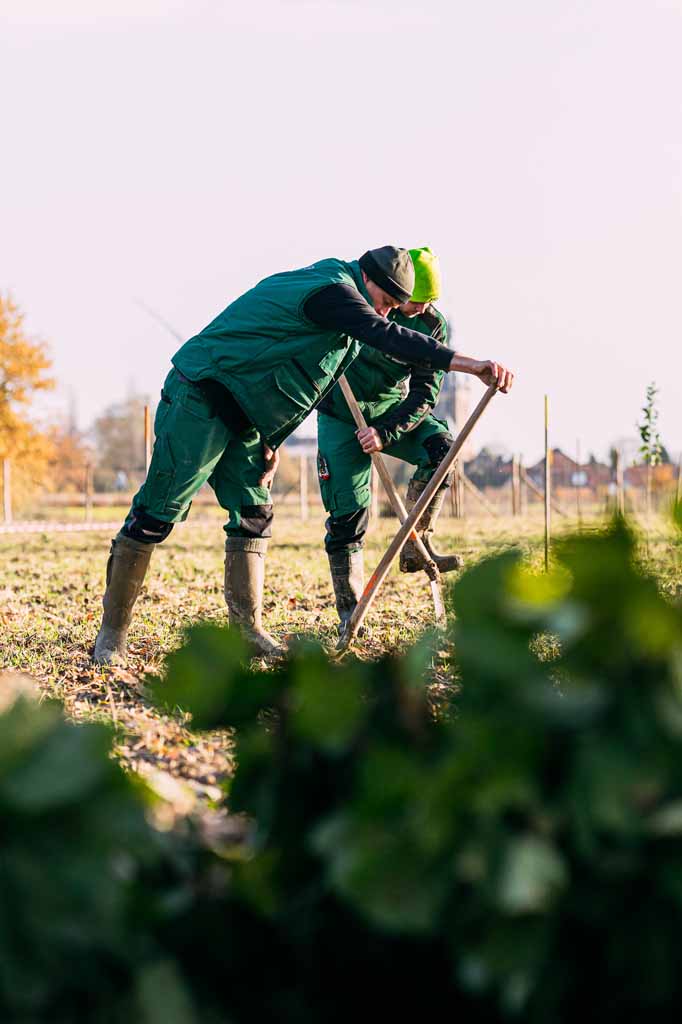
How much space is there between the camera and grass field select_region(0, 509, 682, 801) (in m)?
3.17

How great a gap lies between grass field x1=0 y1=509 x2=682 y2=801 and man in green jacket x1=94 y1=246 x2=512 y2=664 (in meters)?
0.50

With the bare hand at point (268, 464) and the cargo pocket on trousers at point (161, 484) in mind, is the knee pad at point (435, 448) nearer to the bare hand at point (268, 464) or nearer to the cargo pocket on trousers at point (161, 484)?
the bare hand at point (268, 464)

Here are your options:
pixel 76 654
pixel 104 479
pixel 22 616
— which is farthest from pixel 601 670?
pixel 104 479

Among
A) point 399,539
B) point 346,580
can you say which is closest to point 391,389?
point 346,580

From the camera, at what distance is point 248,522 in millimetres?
5141

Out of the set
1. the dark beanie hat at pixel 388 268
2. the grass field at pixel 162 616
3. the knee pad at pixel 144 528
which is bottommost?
the grass field at pixel 162 616

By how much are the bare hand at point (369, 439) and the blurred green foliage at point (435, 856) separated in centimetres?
499

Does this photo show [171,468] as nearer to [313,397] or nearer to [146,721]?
[313,397]

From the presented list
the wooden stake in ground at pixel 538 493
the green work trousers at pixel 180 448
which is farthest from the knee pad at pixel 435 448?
the wooden stake in ground at pixel 538 493

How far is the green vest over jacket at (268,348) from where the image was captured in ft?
15.1

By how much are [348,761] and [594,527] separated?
29 cm

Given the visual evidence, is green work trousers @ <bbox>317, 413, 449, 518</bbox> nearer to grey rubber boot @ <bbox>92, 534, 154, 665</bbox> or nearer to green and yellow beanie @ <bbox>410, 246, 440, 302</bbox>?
green and yellow beanie @ <bbox>410, 246, 440, 302</bbox>

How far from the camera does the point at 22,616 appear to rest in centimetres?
680

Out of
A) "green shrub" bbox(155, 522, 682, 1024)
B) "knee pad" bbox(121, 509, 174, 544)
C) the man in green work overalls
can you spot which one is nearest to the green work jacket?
the man in green work overalls
